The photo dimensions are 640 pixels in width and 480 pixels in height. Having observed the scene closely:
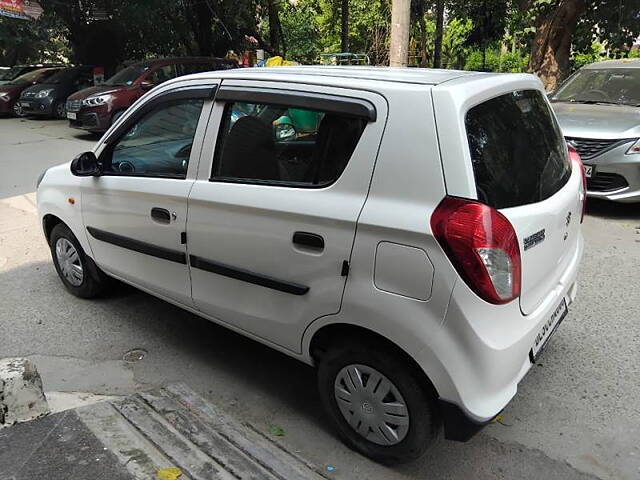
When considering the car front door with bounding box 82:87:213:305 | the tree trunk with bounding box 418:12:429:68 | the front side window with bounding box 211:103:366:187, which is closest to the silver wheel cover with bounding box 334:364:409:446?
the front side window with bounding box 211:103:366:187

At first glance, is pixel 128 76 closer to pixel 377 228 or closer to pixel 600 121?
pixel 600 121

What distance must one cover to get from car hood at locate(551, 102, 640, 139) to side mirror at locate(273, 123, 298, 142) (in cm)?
372

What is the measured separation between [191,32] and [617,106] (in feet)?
54.7

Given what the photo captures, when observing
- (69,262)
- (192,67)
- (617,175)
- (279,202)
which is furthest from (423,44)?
(279,202)

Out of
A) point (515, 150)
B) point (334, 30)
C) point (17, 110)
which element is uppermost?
point (334, 30)

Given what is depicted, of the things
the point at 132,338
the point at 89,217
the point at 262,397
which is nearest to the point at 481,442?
the point at 262,397

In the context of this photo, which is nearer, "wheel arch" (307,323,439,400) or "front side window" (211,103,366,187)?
"wheel arch" (307,323,439,400)

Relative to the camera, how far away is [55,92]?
15867 millimetres

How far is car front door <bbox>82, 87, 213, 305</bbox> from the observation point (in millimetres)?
2982

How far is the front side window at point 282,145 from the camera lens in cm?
238

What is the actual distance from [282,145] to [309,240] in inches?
25.5

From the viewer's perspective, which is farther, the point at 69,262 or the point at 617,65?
the point at 617,65

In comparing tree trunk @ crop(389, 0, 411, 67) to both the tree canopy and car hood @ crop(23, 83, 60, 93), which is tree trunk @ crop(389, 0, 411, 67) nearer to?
the tree canopy

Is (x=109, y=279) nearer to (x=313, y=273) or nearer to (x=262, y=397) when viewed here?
(x=262, y=397)
